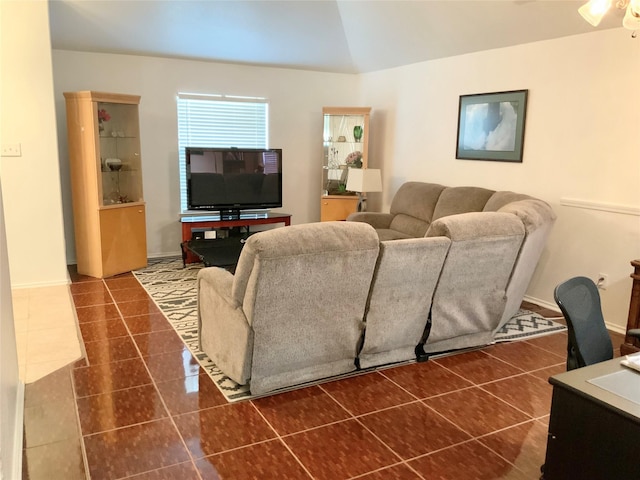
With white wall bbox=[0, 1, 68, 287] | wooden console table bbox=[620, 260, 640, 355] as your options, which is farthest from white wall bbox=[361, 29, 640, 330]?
white wall bbox=[0, 1, 68, 287]

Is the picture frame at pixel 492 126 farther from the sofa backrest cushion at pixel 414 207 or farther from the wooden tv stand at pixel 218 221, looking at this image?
the wooden tv stand at pixel 218 221

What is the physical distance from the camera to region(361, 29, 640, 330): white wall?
3.97 meters

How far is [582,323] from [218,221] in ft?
14.7

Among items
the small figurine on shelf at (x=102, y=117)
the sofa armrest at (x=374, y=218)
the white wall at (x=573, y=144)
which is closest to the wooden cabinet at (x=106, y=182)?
the small figurine on shelf at (x=102, y=117)

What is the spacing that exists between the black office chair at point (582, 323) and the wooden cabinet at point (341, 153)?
4.54m

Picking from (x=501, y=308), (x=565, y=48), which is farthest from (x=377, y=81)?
(x=501, y=308)

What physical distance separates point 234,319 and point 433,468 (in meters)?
1.26

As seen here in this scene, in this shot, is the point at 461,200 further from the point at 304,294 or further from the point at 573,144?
the point at 304,294

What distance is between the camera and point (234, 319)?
2.85m

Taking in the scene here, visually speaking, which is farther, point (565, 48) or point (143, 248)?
point (143, 248)

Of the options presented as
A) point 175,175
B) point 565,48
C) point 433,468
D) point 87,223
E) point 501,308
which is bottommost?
point 433,468

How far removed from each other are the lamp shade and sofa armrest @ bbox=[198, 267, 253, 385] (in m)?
3.18

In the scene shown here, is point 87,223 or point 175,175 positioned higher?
point 175,175

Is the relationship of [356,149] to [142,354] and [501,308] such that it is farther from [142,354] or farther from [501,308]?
[142,354]
